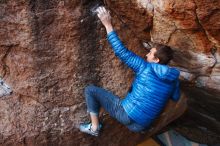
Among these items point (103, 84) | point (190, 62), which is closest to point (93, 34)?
point (103, 84)

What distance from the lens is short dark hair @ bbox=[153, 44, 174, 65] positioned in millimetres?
3868

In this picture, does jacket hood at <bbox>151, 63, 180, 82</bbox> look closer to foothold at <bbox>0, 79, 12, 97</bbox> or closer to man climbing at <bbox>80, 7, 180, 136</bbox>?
man climbing at <bbox>80, 7, 180, 136</bbox>

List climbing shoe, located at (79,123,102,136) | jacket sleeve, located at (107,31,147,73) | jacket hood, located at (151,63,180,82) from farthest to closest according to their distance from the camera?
climbing shoe, located at (79,123,102,136)
jacket sleeve, located at (107,31,147,73)
jacket hood, located at (151,63,180,82)

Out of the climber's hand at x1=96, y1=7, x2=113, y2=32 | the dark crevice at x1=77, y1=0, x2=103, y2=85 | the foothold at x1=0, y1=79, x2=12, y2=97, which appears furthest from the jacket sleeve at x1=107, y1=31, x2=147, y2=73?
the foothold at x1=0, y1=79, x2=12, y2=97

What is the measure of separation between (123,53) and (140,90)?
13.4 inches

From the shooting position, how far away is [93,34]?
13.4ft

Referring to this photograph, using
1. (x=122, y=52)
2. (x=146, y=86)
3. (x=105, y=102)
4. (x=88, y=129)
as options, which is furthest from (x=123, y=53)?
(x=88, y=129)

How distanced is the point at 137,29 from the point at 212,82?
860 millimetres

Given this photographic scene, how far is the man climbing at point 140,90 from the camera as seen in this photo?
3.78 m

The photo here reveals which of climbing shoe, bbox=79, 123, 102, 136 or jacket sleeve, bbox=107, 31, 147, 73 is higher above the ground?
jacket sleeve, bbox=107, 31, 147, 73

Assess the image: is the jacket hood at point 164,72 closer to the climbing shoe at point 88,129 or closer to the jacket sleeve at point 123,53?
the jacket sleeve at point 123,53

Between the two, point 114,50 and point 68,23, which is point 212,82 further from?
point 68,23

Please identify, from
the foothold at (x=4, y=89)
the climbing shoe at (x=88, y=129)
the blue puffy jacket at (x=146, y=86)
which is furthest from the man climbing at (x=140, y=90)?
the foothold at (x=4, y=89)

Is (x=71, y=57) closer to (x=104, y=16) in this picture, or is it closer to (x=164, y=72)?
(x=104, y=16)
